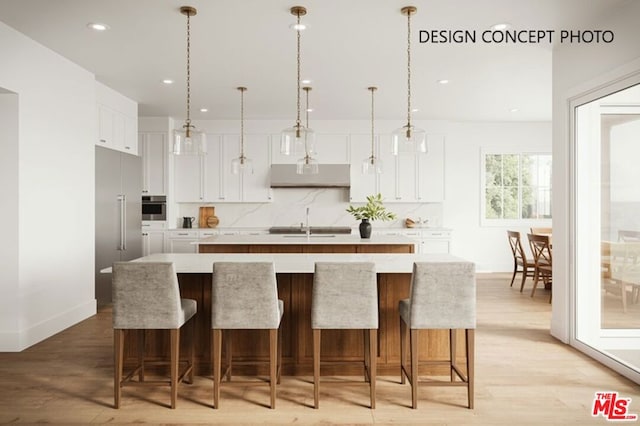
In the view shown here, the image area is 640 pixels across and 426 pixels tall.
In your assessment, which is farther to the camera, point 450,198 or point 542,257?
point 450,198

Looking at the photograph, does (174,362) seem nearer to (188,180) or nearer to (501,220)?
(188,180)

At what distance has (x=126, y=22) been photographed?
3.73 metres

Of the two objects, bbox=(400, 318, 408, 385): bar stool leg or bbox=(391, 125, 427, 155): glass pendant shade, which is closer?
bbox=(400, 318, 408, 385): bar stool leg

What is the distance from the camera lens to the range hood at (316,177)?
25.1 ft

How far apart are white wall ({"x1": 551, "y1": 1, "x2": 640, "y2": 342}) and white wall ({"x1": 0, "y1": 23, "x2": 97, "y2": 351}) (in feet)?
16.0

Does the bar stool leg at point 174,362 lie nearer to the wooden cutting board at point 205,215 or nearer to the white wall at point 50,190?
the white wall at point 50,190

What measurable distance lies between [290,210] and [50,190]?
4.19m

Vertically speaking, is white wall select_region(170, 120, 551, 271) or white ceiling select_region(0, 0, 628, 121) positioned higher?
white ceiling select_region(0, 0, 628, 121)

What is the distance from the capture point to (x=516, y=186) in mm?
8312

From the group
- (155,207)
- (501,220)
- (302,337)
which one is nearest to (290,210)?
(155,207)

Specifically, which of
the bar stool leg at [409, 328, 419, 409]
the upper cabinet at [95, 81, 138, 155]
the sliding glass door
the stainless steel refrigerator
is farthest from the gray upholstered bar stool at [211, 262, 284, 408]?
the upper cabinet at [95, 81, 138, 155]

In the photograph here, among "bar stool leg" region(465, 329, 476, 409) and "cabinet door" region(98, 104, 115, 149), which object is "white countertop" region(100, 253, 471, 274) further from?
"cabinet door" region(98, 104, 115, 149)

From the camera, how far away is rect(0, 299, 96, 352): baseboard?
3.99 metres

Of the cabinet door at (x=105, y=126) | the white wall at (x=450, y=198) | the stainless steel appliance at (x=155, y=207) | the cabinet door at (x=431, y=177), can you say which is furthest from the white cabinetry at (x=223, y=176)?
the cabinet door at (x=431, y=177)
